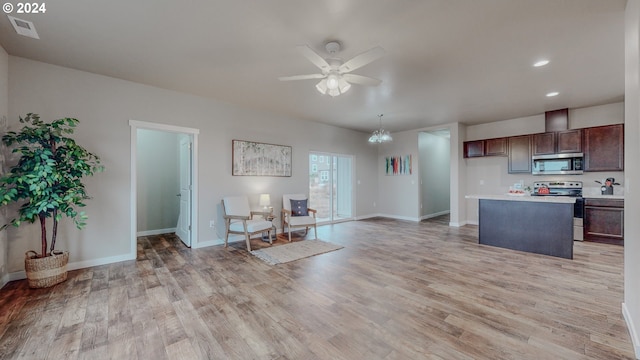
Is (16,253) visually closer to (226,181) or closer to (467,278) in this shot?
(226,181)

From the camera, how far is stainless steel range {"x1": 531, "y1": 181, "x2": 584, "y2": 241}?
4832 mm

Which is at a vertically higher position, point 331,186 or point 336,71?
point 336,71

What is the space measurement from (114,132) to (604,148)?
27.8ft

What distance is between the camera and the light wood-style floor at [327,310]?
1.84m

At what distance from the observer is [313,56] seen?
2.34 meters

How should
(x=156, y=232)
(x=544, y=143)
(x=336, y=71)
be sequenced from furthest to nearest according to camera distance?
1. (x=156, y=232)
2. (x=544, y=143)
3. (x=336, y=71)

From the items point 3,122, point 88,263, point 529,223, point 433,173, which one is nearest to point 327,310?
point 88,263

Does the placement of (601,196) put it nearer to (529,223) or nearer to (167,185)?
(529,223)

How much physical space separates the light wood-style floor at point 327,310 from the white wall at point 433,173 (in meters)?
3.84

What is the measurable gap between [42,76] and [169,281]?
3077 mm

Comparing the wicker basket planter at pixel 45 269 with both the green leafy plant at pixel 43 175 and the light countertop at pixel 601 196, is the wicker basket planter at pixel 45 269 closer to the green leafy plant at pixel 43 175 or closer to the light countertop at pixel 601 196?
the green leafy plant at pixel 43 175

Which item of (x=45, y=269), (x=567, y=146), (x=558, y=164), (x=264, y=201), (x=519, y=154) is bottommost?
(x=45, y=269)

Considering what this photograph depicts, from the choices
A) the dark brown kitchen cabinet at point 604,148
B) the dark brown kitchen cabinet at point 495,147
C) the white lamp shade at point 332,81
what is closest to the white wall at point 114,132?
the white lamp shade at point 332,81

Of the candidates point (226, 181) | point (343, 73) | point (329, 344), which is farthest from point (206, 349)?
point (226, 181)
